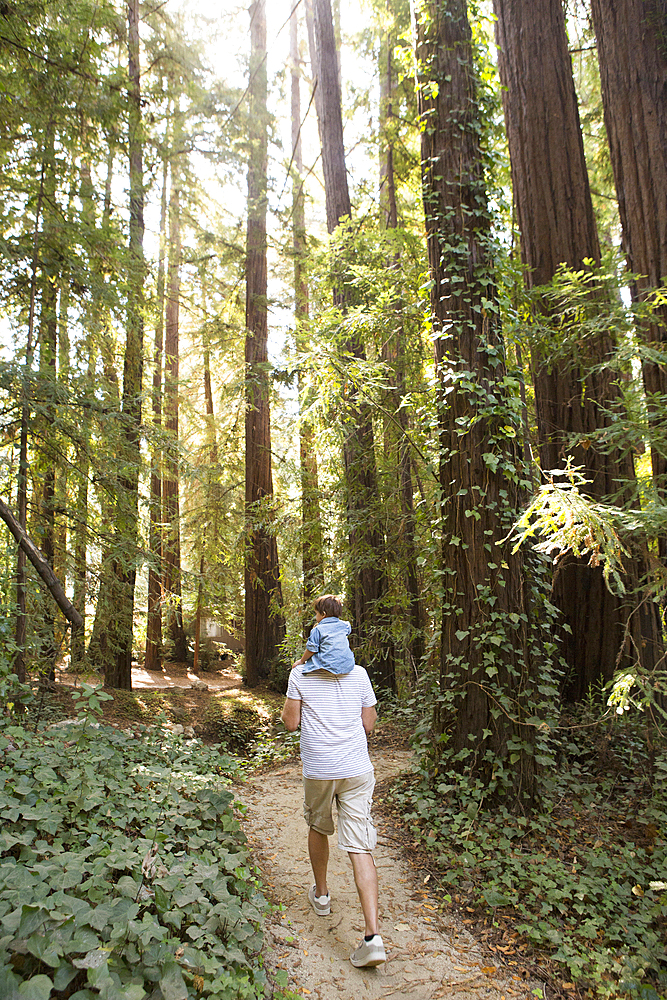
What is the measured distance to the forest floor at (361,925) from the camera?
3.04 m

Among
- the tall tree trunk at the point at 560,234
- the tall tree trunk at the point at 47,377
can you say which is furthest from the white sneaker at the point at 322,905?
the tall tree trunk at the point at 47,377

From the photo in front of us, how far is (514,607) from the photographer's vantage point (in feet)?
15.7

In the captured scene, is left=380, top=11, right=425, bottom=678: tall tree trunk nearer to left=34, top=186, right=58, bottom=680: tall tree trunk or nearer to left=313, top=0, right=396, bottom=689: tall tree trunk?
left=313, top=0, right=396, bottom=689: tall tree trunk

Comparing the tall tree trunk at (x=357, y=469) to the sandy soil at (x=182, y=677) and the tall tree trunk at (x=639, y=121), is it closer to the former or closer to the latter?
the tall tree trunk at (x=639, y=121)

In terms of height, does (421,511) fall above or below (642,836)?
above

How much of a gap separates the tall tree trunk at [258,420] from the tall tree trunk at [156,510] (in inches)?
63.7

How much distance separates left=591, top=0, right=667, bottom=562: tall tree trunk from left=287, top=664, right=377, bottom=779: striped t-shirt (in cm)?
418

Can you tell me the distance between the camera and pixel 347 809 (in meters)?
3.37

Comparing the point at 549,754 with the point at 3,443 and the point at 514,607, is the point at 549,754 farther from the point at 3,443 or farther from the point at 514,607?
the point at 3,443

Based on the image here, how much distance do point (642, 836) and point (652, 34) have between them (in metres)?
7.67

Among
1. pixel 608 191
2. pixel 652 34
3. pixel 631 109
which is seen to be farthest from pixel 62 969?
pixel 608 191

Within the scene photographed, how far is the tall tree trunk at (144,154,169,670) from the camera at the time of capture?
736cm

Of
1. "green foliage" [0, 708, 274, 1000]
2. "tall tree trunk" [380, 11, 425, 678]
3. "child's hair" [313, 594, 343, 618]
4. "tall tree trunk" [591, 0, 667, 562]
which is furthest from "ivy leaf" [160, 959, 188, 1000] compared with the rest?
"tall tree trunk" [591, 0, 667, 562]

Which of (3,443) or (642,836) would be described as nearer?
(642,836)
